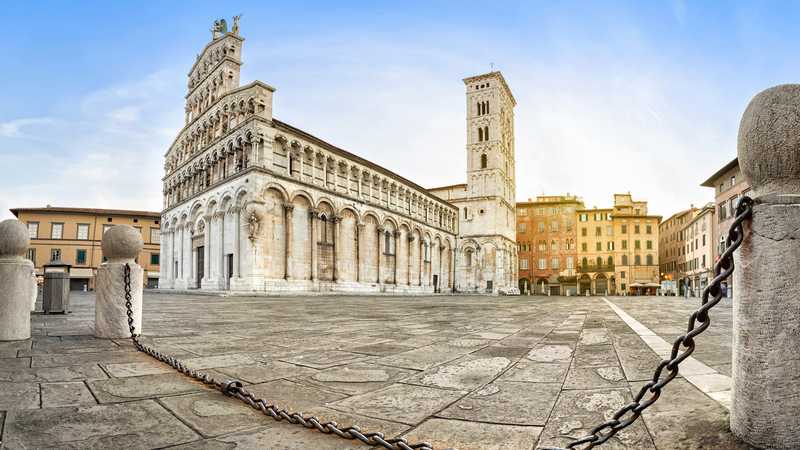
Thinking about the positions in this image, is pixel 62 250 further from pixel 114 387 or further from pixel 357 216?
pixel 114 387

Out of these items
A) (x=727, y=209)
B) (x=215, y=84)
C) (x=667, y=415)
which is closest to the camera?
(x=667, y=415)

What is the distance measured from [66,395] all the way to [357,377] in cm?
185

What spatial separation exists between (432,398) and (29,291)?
4.89m

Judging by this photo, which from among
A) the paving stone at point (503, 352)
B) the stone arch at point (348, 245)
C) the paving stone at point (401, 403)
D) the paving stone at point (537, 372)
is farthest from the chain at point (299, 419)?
the stone arch at point (348, 245)

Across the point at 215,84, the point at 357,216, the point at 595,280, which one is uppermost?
the point at 215,84

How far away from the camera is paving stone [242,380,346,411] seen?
2738 millimetres

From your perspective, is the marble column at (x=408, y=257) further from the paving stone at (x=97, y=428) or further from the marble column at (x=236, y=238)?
the paving stone at (x=97, y=428)

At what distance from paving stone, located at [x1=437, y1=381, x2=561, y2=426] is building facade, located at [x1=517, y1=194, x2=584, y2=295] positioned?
64.2 m

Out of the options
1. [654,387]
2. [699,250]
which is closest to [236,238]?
[654,387]

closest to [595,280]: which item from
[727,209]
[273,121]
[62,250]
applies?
[727,209]

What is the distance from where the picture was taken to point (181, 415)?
8.01 feet

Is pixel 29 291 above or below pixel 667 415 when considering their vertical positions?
above

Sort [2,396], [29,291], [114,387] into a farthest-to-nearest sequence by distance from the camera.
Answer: [29,291] < [114,387] < [2,396]

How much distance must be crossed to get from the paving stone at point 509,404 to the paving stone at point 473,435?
0.10 metres
